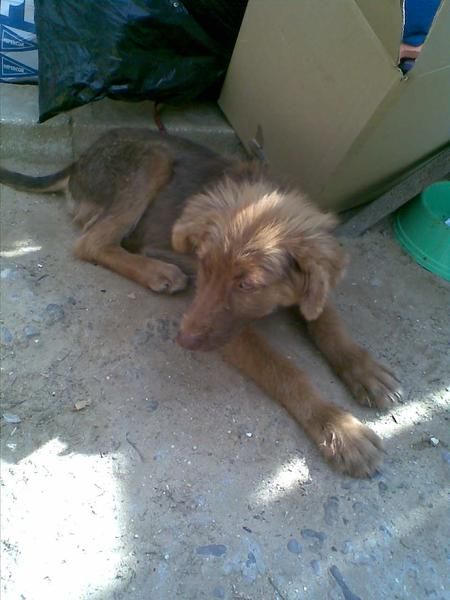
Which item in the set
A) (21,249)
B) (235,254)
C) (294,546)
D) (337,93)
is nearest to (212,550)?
(294,546)

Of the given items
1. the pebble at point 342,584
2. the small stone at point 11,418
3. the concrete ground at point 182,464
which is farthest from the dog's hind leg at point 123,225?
the pebble at point 342,584

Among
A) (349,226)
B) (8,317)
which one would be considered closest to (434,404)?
(349,226)

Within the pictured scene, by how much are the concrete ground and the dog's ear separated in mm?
654

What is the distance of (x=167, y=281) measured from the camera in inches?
137

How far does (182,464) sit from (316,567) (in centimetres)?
76

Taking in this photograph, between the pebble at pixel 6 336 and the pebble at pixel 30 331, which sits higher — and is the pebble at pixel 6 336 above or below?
below

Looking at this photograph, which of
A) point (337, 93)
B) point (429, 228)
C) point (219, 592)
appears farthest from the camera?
point (429, 228)

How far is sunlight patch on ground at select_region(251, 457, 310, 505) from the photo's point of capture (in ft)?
8.39

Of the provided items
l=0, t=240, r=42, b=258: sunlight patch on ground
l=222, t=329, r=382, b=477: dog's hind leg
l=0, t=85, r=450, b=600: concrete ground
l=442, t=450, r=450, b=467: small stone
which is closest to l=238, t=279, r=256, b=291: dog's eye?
l=222, t=329, r=382, b=477: dog's hind leg

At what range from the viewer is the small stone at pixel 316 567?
7.61 ft

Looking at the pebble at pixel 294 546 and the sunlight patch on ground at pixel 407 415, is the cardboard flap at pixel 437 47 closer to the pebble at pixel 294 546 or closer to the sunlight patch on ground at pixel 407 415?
the sunlight patch on ground at pixel 407 415

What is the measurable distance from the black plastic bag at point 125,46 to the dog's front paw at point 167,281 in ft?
4.90

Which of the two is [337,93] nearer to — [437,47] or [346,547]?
[437,47]

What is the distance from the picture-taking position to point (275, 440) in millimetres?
2781
